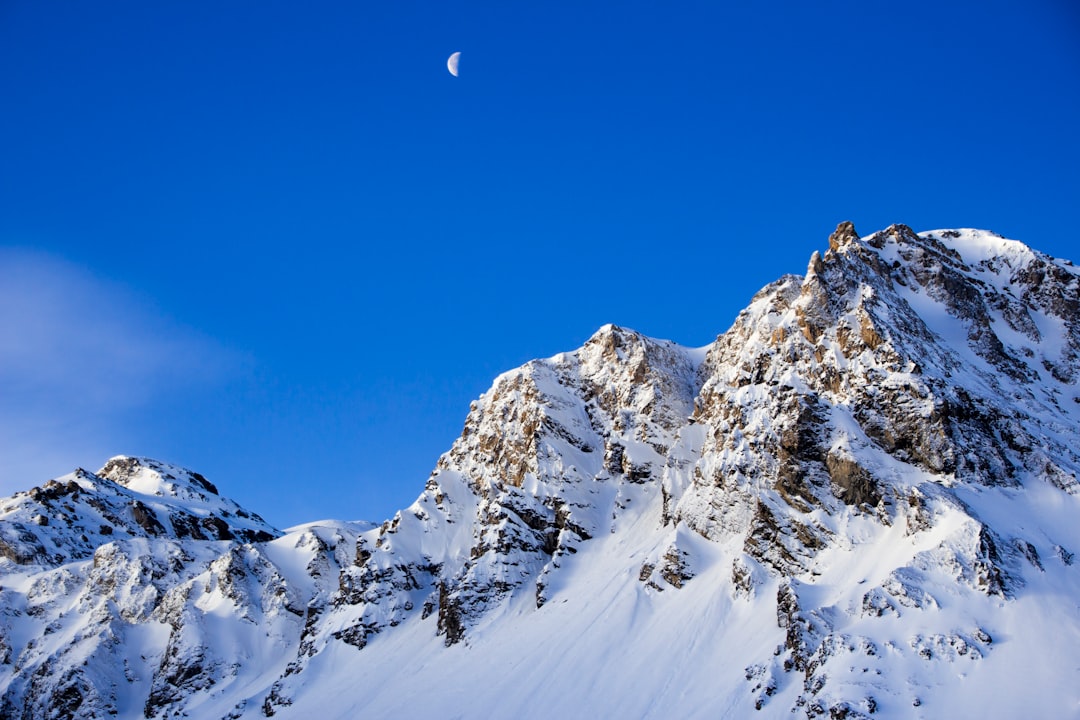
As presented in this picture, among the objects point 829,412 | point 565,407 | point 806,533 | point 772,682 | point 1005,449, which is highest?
point 565,407

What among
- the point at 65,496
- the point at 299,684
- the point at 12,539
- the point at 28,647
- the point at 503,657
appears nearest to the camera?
the point at 503,657

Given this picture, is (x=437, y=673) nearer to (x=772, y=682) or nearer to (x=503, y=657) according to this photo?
(x=503, y=657)

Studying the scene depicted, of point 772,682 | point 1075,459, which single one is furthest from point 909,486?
point 772,682

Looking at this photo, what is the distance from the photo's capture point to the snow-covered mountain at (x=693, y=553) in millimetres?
73000

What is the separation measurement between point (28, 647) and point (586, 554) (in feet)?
274

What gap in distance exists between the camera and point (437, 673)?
107312 millimetres

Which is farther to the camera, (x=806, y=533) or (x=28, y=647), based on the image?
(x=28, y=647)

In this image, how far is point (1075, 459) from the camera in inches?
3423

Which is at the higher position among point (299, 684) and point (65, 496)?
point (65, 496)

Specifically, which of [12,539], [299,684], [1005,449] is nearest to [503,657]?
[299,684]

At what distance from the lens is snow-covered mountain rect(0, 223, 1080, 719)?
7300 cm

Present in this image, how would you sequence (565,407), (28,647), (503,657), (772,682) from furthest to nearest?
(565,407), (28,647), (503,657), (772,682)

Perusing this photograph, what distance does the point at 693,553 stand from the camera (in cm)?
10244

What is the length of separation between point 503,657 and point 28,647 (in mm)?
76387
